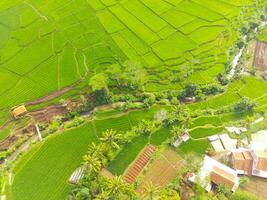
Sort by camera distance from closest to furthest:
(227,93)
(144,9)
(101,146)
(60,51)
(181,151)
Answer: (101,146) → (181,151) → (227,93) → (60,51) → (144,9)

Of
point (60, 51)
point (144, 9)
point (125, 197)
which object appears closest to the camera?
point (125, 197)

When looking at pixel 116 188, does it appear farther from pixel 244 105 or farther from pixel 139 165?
pixel 244 105

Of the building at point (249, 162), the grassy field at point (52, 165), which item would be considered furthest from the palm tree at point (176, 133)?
the grassy field at point (52, 165)

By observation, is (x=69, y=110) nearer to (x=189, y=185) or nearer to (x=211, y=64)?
(x=189, y=185)

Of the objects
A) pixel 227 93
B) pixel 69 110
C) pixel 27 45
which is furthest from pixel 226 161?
pixel 27 45

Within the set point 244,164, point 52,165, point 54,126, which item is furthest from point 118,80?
point 244,164
